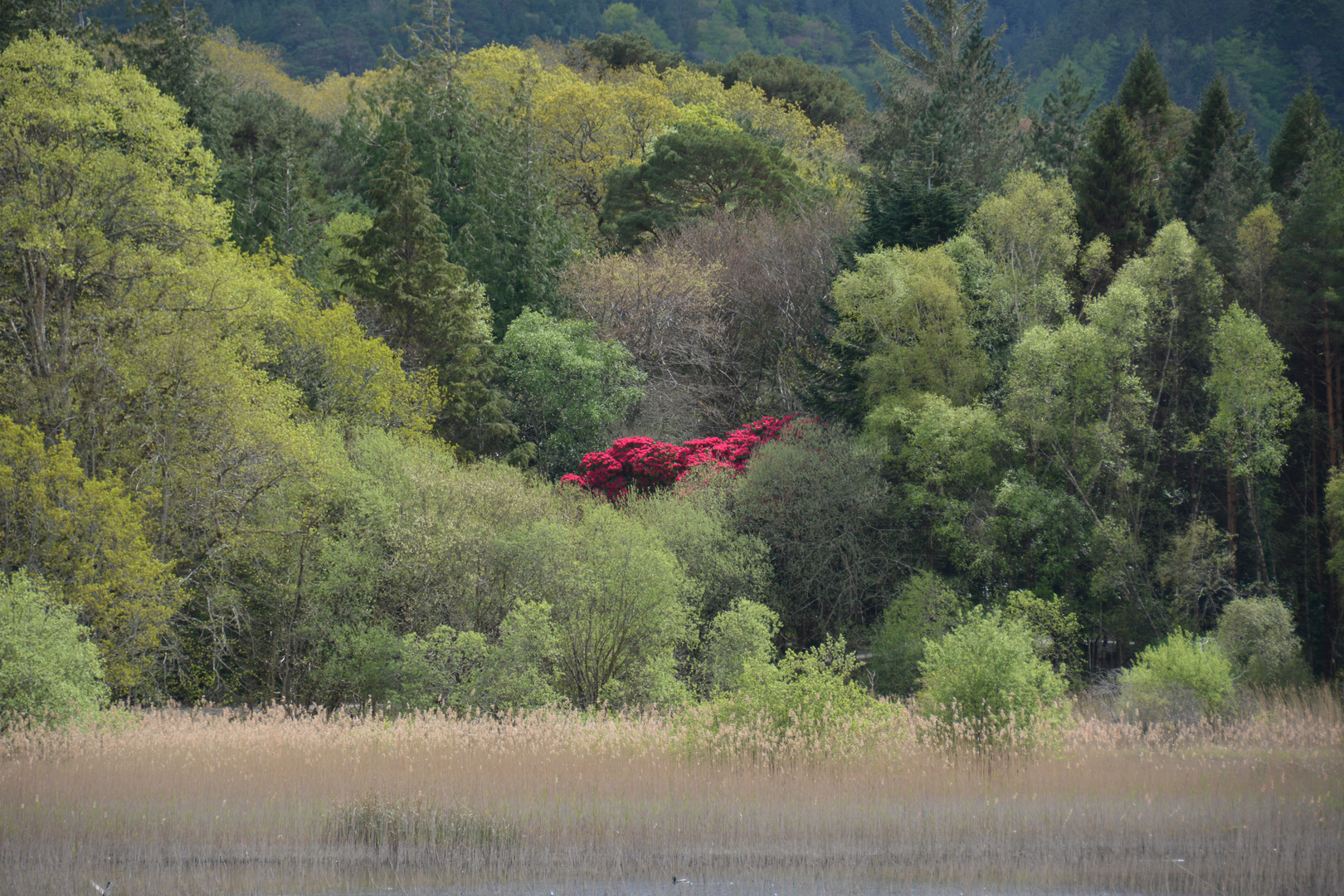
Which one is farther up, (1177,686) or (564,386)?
(564,386)

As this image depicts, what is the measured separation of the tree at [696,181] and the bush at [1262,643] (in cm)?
2379

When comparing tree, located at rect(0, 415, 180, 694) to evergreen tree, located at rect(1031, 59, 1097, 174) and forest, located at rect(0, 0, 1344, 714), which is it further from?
evergreen tree, located at rect(1031, 59, 1097, 174)

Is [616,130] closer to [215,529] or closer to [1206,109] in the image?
[1206,109]

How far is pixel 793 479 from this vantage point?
27656 millimetres

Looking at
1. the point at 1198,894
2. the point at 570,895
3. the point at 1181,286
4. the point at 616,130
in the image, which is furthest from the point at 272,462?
the point at 616,130

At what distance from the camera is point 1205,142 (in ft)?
137

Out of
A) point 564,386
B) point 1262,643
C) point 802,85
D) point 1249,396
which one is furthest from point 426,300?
point 802,85

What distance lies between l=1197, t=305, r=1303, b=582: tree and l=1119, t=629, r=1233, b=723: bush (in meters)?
7.89

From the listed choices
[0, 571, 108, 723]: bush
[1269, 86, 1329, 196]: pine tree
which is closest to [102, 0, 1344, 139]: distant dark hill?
[1269, 86, 1329, 196]: pine tree

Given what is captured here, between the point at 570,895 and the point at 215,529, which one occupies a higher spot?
the point at 215,529

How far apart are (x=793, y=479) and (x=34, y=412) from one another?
16443 millimetres

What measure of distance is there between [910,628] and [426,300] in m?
17.0

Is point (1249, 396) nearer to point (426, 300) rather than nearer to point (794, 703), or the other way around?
point (794, 703)

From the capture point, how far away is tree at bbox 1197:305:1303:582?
90.4 feet
